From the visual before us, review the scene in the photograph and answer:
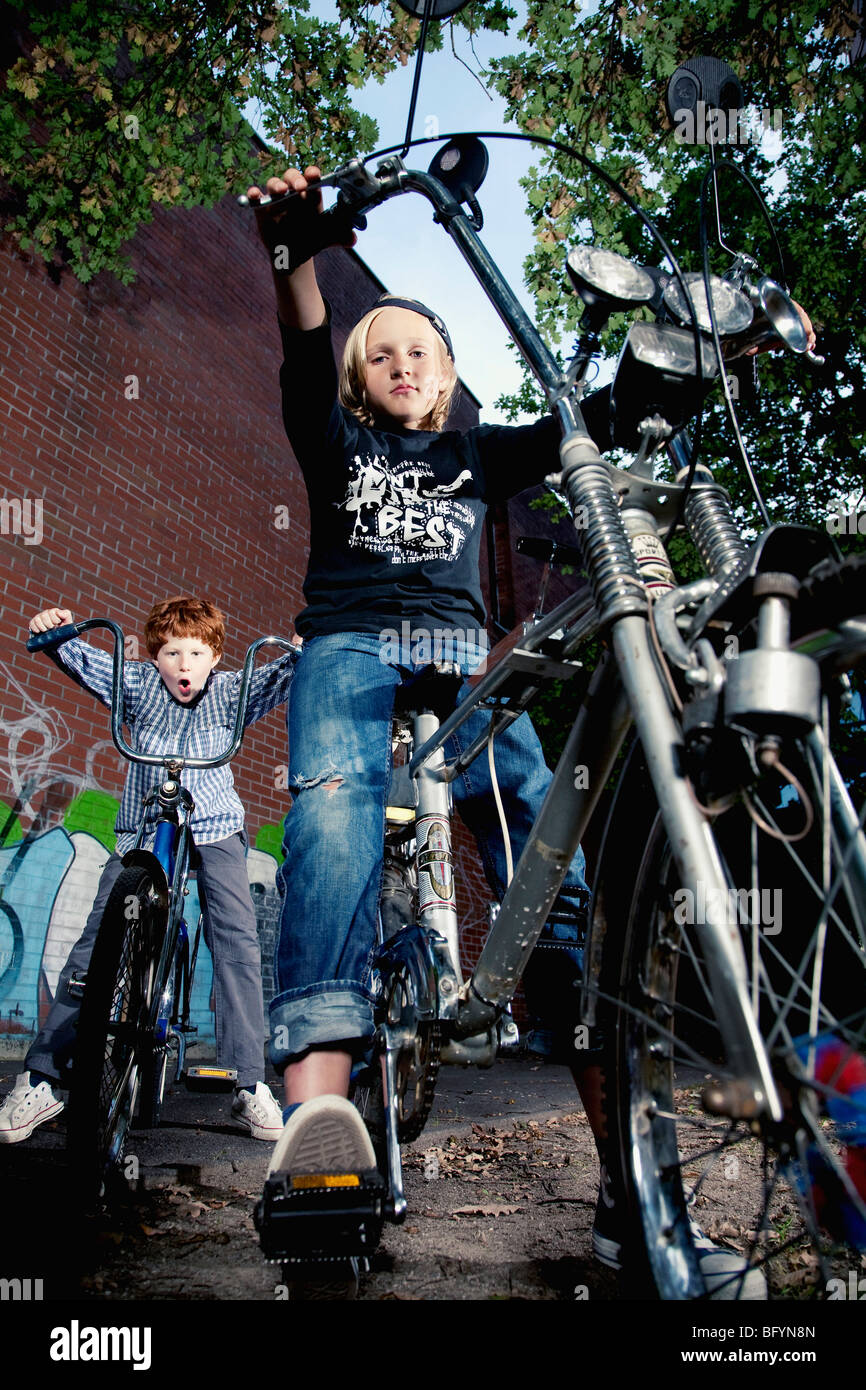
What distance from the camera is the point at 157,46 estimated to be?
485 cm

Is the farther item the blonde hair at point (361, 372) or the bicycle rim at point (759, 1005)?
the blonde hair at point (361, 372)

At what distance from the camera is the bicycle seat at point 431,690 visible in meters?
2.10

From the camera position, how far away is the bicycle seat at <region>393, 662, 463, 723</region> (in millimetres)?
2104

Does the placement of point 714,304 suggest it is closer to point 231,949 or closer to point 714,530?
point 714,530

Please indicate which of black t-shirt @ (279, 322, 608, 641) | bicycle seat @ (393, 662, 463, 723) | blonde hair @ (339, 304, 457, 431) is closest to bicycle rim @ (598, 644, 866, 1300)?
bicycle seat @ (393, 662, 463, 723)

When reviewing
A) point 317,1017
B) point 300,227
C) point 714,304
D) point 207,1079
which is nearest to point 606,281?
point 714,304

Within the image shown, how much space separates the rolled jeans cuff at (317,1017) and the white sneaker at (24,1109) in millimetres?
1990

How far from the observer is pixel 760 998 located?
108 centimetres

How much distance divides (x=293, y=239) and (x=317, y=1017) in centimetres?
151

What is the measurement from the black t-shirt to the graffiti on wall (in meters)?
4.06

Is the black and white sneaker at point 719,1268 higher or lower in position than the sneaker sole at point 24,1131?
lower

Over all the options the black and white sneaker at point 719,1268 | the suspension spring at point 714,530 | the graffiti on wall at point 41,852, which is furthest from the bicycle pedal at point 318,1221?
the graffiti on wall at point 41,852

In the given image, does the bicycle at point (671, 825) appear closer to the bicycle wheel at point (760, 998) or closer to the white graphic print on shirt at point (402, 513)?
the bicycle wheel at point (760, 998)

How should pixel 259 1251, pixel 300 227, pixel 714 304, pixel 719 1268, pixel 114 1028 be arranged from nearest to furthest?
pixel 719 1268, pixel 714 304, pixel 300 227, pixel 259 1251, pixel 114 1028
